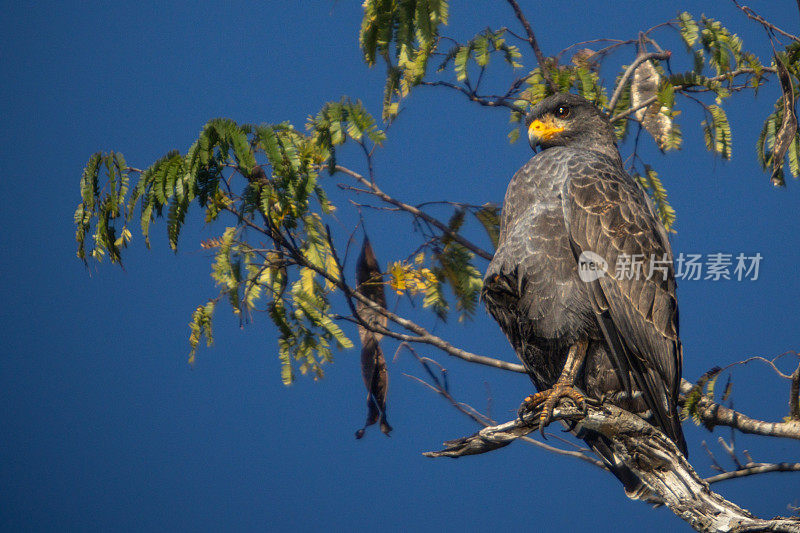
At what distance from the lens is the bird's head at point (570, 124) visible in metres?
4.24

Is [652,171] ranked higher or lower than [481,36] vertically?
lower

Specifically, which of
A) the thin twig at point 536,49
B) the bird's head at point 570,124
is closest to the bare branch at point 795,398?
the bird's head at point 570,124

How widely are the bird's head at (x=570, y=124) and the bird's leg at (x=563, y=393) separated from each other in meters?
1.18

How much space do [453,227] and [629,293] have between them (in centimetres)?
114

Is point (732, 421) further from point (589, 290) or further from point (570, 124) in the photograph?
point (570, 124)

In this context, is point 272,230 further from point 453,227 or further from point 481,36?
point 481,36

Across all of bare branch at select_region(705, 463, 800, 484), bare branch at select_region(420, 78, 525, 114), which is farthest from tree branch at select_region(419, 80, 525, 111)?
bare branch at select_region(705, 463, 800, 484)

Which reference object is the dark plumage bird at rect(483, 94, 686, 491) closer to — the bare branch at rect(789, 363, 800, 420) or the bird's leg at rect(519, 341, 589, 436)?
the bird's leg at rect(519, 341, 589, 436)

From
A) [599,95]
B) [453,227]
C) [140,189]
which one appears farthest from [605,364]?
[140,189]

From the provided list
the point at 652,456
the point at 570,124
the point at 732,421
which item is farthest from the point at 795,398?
the point at 570,124

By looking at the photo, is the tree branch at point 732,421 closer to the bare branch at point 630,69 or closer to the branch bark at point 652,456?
the branch bark at point 652,456

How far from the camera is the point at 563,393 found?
11.4 ft

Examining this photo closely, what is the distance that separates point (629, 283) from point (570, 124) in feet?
3.28

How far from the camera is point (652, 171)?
14.2 feet
